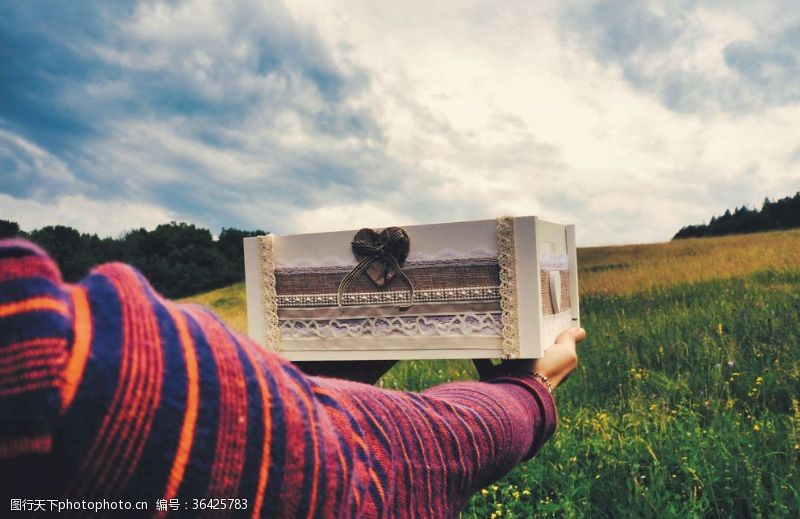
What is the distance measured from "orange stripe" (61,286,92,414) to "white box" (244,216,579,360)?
1.64m

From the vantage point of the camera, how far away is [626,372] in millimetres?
4156

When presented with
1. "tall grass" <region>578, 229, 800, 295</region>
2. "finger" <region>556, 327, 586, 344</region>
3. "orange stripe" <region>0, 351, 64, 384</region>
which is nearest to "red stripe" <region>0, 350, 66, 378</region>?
"orange stripe" <region>0, 351, 64, 384</region>

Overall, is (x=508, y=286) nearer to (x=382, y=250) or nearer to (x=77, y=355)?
(x=382, y=250)

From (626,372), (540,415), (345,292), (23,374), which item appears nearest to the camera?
(23,374)

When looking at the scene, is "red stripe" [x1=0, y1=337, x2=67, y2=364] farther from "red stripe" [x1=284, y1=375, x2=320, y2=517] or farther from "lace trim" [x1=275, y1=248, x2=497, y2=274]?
"lace trim" [x1=275, y1=248, x2=497, y2=274]

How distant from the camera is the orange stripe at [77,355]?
0.37 metres

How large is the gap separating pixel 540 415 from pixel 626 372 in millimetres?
3553

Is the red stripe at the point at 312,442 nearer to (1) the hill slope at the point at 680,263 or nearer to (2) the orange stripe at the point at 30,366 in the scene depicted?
(2) the orange stripe at the point at 30,366

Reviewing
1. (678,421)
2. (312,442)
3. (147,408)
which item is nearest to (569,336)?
(312,442)

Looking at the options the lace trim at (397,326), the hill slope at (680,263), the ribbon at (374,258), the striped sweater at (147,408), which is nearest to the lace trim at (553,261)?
the lace trim at (397,326)

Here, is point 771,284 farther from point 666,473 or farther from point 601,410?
point 666,473

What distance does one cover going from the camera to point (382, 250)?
6.82 ft

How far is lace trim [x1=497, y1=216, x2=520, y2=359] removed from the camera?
1.94 meters

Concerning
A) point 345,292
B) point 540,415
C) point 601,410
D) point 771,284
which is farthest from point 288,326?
point 771,284
